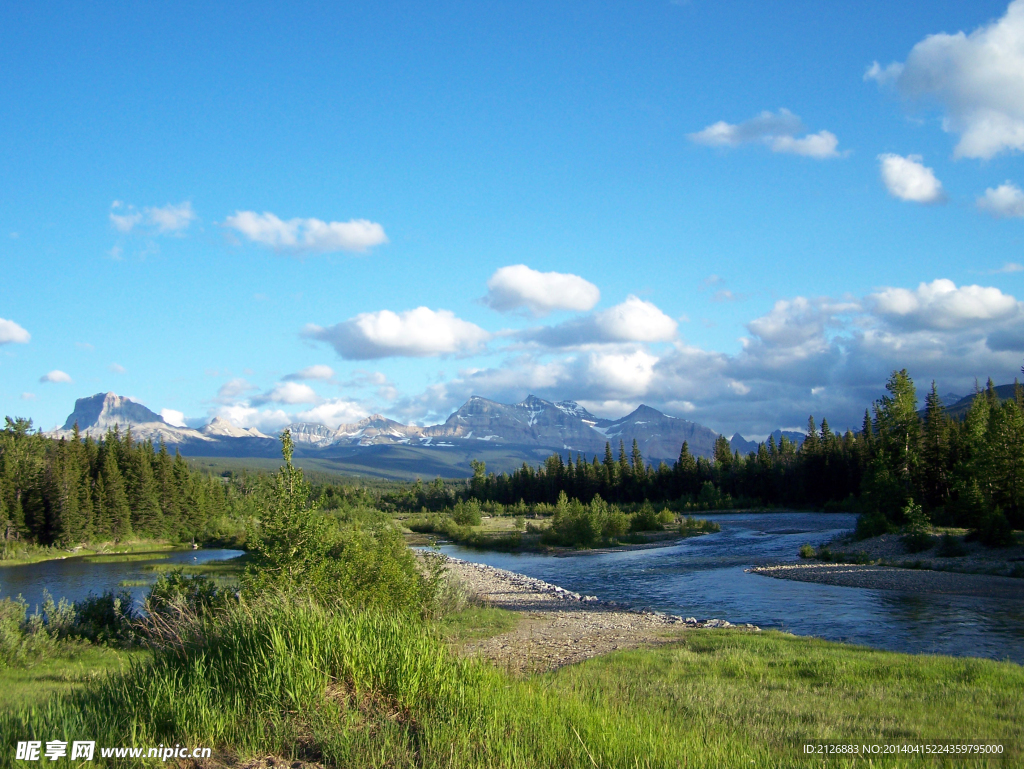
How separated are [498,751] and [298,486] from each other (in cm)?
1458

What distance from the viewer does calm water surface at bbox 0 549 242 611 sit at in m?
46.4

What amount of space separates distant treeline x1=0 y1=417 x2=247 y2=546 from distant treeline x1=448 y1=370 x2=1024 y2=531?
5423 centimetres

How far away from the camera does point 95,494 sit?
88375 millimetres

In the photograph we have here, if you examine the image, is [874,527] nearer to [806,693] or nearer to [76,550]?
[806,693]

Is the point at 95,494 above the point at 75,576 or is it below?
above

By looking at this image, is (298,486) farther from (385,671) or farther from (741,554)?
(741,554)

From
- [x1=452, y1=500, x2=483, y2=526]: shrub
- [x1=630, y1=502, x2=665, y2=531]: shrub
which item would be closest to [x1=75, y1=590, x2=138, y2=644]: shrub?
[x1=630, y1=502, x2=665, y2=531]: shrub

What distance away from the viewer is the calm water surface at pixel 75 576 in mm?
46372

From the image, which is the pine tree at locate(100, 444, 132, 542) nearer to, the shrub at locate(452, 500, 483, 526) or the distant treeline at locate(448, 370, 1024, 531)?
the shrub at locate(452, 500, 483, 526)

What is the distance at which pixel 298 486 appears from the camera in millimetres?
19516

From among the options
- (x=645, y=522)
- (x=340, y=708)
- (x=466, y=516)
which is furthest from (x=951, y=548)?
(x=466, y=516)

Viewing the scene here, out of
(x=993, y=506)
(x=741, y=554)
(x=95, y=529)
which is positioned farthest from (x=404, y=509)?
(x=993, y=506)

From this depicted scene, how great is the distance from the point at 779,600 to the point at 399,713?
2802cm

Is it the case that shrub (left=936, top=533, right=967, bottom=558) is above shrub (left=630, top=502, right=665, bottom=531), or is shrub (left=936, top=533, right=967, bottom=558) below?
above
